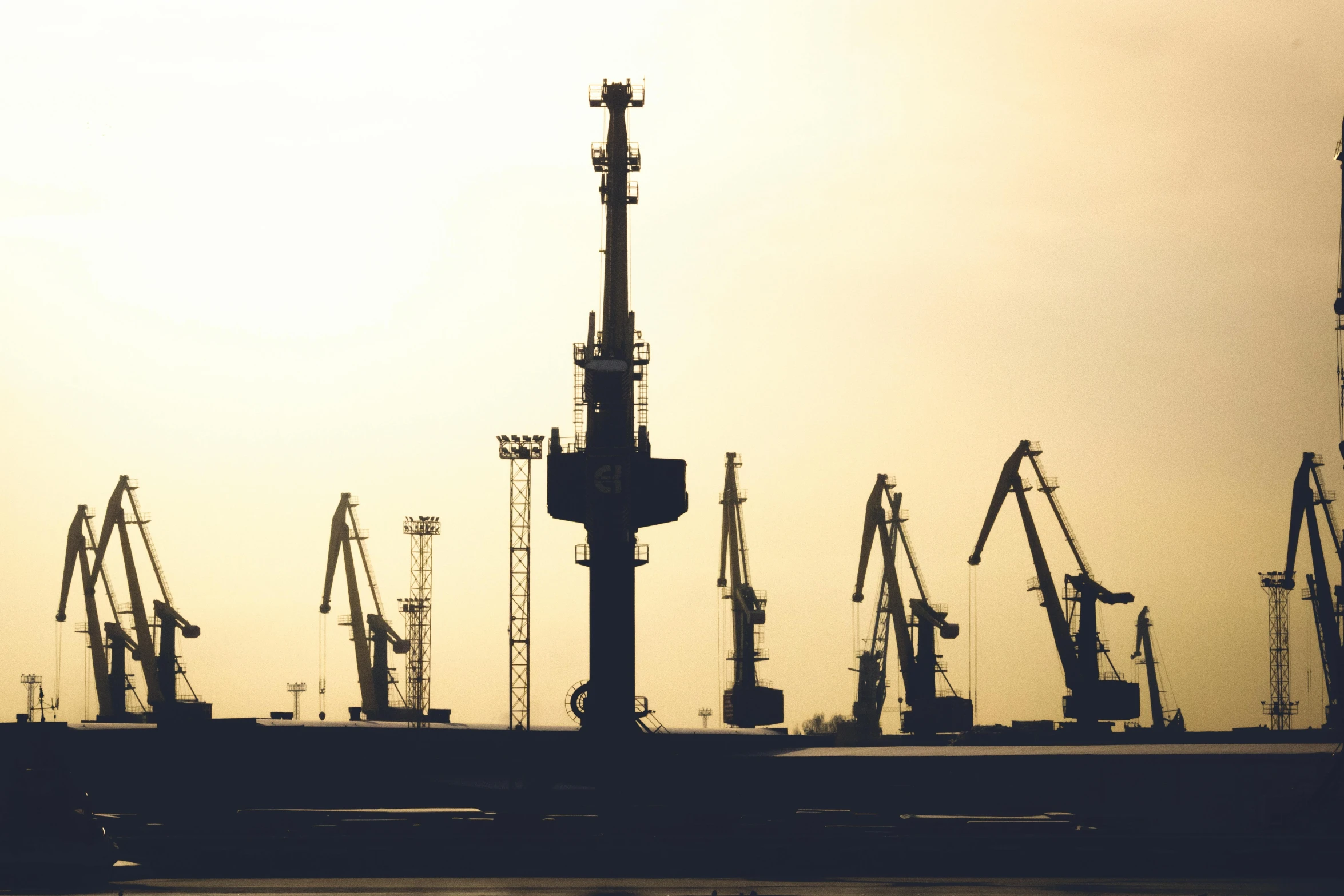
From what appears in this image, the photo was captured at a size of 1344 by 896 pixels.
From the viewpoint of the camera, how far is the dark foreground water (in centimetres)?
5950

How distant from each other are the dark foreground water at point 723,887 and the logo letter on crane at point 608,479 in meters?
35.8

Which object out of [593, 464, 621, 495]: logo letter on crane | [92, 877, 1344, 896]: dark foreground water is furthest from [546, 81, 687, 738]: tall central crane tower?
[92, 877, 1344, 896]: dark foreground water

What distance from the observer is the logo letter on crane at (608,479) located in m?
102

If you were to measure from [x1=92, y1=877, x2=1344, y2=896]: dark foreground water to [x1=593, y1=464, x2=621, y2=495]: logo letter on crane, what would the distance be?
3584cm

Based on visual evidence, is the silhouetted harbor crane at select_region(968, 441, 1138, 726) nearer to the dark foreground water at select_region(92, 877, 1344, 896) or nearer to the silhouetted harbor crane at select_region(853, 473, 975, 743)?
the silhouetted harbor crane at select_region(853, 473, 975, 743)

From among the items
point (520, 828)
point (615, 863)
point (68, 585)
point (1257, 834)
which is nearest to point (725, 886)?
point (615, 863)

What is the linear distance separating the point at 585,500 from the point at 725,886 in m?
41.9

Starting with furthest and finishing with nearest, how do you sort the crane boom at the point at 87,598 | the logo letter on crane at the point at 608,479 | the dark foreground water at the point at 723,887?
1. the crane boom at the point at 87,598
2. the logo letter on crane at the point at 608,479
3. the dark foreground water at the point at 723,887

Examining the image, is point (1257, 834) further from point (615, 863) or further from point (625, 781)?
point (625, 781)

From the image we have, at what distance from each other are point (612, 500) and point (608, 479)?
1.19 meters

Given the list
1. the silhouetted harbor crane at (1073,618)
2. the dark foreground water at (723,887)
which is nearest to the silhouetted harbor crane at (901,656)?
the silhouetted harbor crane at (1073,618)

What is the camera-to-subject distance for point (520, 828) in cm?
8119

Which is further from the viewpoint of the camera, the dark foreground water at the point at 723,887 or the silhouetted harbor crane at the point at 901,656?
the silhouetted harbor crane at the point at 901,656

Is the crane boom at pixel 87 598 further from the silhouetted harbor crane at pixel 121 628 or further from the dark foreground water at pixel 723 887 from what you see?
the dark foreground water at pixel 723 887
